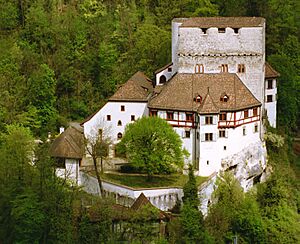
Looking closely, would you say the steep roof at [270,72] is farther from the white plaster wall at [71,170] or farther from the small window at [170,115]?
the white plaster wall at [71,170]

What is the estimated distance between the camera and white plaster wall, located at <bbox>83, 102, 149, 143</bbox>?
57.6m

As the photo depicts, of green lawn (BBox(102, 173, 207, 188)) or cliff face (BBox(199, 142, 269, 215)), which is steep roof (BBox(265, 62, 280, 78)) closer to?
cliff face (BBox(199, 142, 269, 215))

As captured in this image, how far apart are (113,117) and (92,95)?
51.1 ft

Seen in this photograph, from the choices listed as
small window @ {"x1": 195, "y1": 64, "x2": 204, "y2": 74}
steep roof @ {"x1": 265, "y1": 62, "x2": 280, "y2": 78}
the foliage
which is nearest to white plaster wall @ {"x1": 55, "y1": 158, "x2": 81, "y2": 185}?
Answer: the foliage

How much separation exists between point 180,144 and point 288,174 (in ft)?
37.3

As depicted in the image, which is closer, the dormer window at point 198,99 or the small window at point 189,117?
the small window at point 189,117

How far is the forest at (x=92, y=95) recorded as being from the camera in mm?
47062

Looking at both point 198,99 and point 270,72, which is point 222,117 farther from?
point 270,72

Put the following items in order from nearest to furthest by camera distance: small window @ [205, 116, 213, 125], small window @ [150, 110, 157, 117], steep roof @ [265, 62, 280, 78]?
small window @ [205, 116, 213, 125] → small window @ [150, 110, 157, 117] → steep roof @ [265, 62, 280, 78]

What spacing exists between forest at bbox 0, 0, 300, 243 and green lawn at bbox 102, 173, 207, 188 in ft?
8.46

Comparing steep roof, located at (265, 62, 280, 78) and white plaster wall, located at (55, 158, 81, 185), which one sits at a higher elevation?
steep roof, located at (265, 62, 280, 78)

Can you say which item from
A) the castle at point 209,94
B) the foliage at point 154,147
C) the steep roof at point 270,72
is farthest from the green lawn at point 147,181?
the steep roof at point 270,72

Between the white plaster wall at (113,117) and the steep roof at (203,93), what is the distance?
152cm

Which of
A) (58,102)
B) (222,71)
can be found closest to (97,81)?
(58,102)
